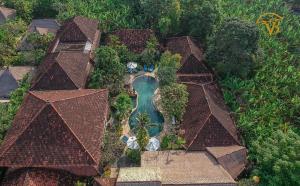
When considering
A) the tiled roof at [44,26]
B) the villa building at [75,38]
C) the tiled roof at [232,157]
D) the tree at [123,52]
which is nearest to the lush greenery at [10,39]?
the tiled roof at [44,26]

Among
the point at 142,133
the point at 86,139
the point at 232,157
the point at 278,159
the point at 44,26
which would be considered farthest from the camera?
the point at 44,26

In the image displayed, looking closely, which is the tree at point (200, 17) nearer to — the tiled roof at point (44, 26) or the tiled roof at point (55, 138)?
the tiled roof at point (44, 26)

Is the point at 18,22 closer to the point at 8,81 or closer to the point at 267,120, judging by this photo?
the point at 8,81

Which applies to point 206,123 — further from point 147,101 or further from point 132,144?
point 147,101

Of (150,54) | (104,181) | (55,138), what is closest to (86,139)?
(55,138)

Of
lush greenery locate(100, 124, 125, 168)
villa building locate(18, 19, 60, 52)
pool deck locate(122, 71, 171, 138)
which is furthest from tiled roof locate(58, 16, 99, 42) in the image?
lush greenery locate(100, 124, 125, 168)

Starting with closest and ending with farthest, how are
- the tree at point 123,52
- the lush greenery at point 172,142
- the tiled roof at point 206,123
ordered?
the lush greenery at point 172,142, the tiled roof at point 206,123, the tree at point 123,52

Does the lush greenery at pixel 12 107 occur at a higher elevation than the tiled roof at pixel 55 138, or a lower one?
lower
